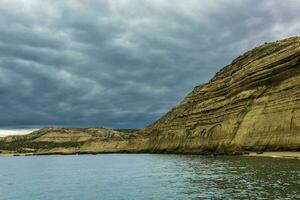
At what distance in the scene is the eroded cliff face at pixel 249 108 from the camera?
8981cm

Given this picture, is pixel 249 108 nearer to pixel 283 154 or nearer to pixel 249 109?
pixel 249 109

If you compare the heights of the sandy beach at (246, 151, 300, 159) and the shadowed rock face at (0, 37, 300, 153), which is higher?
the shadowed rock face at (0, 37, 300, 153)

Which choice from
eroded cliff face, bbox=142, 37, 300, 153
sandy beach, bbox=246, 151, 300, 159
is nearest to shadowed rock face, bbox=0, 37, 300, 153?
eroded cliff face, bbox=142, 37, 300, 153

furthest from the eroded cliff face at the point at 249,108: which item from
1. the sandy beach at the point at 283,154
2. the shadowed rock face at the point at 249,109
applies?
the sandy beach at the point at 283,154

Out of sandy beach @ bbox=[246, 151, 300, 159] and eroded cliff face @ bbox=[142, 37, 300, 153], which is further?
eroded cliff face @ bbox=[142, 37, 300, 153]

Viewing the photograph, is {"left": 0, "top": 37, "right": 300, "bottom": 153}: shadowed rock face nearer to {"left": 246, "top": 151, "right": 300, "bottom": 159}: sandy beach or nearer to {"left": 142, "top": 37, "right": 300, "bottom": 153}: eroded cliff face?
{"left": 142, "top": 37, "right": 300, "bottom": 153}: eroded cliff face

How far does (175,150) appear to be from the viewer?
Answer: 15125 cm

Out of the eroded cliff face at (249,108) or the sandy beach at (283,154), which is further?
the eroded cliff face at (249,108)

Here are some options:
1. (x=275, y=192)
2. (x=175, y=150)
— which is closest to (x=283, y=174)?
(x=275, y=192)

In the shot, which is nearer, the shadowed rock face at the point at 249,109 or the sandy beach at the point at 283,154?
the sandy beach at the point at 283,154

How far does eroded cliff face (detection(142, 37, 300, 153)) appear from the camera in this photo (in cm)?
8981

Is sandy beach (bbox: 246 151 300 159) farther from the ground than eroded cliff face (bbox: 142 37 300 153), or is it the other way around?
eroded cliff face (bbox: 142 37 300 153)

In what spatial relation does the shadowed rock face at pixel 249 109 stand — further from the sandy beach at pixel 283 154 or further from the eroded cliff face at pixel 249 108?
the sandy beach at pixel 283 154

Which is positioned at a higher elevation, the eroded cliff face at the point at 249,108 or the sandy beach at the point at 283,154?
the eroded cliff face at the point at 249,108
